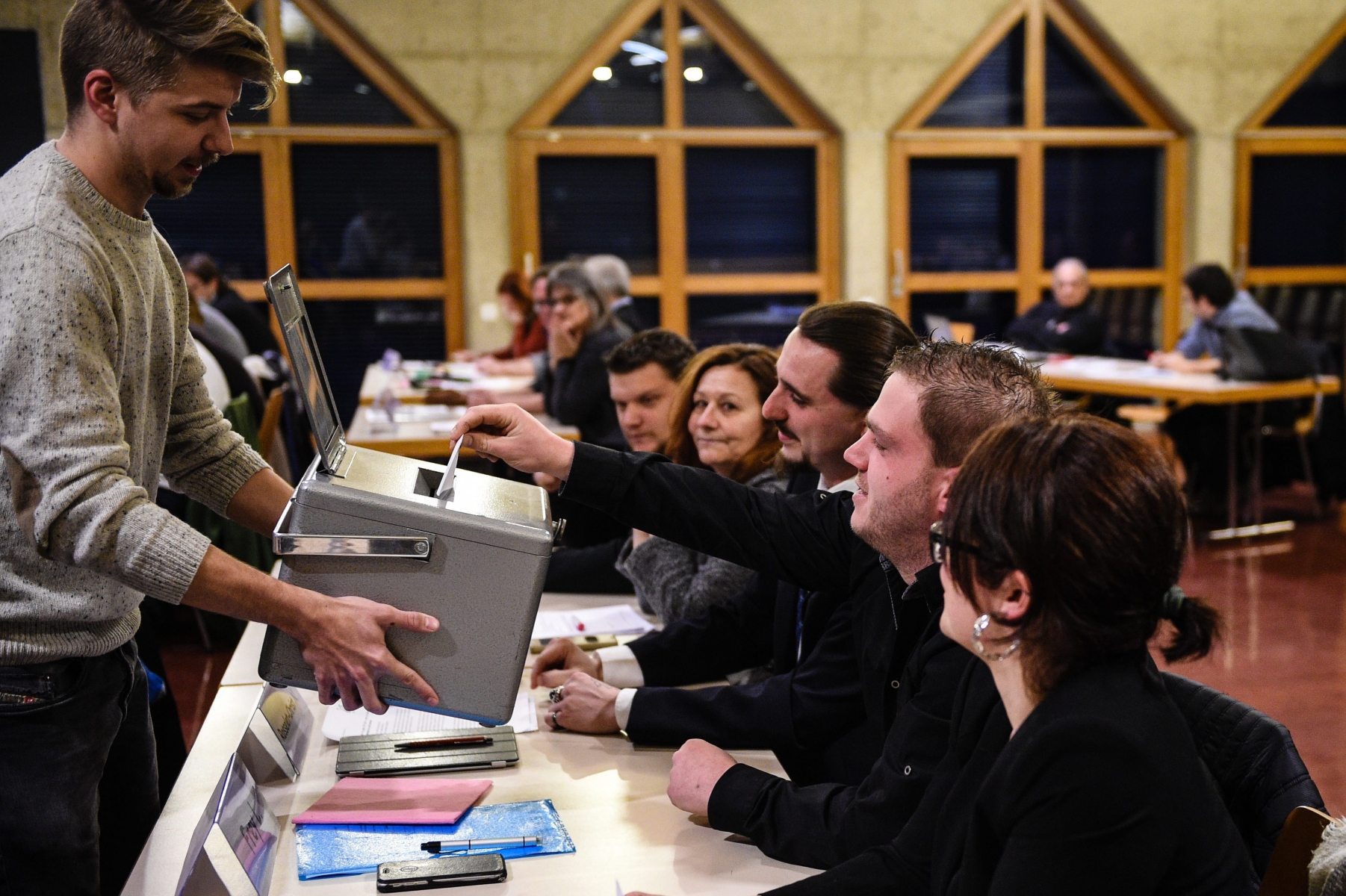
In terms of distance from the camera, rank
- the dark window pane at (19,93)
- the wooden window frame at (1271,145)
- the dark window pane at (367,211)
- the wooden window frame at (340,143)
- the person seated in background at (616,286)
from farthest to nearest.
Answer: the wooden window frame at (1271,145), the dark window pane at (367,211), the wooden window frame at (340,143), the dark window pane at (19,93), the person seated in background at (616,286)

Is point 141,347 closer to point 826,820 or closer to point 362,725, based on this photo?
point 362,725

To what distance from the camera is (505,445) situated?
5.92 feet

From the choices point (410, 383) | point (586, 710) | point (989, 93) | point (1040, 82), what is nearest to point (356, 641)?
point (586, 710)

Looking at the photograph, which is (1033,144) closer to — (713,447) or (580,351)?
(580,351)

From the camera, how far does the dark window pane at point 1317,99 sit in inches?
374

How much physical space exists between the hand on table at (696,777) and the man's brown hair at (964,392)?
485 mm

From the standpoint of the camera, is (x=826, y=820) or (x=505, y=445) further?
(x=505, y=445)

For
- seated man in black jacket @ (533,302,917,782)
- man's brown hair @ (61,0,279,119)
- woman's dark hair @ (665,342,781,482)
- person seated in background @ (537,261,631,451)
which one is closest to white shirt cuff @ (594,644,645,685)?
seated man in black jacket @ (533,302,917,782)

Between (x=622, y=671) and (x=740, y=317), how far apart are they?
7.20 m

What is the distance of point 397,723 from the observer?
1956 mm

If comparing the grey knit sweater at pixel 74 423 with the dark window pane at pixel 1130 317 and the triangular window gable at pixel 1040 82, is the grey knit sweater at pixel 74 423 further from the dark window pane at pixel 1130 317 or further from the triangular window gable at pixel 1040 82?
the dark window pane at pixel 1130 317

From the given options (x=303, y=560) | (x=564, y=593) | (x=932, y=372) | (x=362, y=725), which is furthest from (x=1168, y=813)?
(x=564, y=593)

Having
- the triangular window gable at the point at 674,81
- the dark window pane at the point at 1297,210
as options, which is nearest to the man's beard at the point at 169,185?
the triangular window gable at the point at 674,81

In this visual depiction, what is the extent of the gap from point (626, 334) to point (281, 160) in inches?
163
